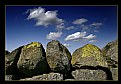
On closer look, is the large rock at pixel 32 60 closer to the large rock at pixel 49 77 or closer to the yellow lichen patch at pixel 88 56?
the large rock at pixel 49 77

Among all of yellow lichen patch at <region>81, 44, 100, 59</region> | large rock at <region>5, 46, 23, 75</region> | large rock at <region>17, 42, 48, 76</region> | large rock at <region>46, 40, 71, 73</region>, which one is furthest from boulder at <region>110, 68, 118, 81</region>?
large rock at <region>5, 46, 23, 75</region>

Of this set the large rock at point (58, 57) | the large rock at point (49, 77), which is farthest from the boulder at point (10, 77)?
the large rock at point (58, 57)

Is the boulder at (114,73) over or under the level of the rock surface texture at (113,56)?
under

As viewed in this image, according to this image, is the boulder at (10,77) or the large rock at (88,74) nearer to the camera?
the boulder at (10,77)

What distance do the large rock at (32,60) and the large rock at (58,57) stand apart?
0.10 meters

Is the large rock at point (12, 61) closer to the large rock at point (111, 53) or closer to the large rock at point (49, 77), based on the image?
the large rock at point (49, 77)

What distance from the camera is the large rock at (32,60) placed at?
13.9 ft

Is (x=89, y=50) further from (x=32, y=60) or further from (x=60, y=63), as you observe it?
(x=32, y=60)

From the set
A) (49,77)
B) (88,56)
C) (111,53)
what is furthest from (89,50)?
(49,77)

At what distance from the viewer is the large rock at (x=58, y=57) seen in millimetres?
4285

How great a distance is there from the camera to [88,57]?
430 centimetres

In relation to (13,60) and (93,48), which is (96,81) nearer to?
(93,48)

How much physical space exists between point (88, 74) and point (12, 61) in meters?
1.15
